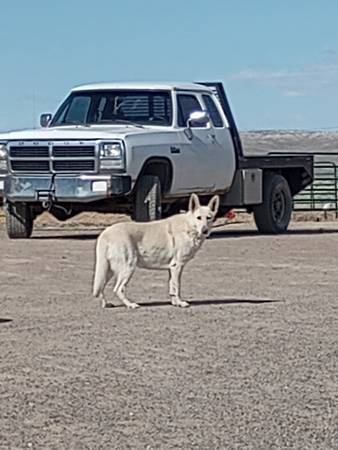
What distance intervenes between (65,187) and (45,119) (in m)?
2.06

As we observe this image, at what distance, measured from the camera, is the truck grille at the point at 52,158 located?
66.4ft

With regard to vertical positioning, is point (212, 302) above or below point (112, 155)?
below

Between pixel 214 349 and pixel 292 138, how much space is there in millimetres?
84630

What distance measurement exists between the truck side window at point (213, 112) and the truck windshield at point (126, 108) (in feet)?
3.73

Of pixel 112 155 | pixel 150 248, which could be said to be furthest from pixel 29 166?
pixel 150 248

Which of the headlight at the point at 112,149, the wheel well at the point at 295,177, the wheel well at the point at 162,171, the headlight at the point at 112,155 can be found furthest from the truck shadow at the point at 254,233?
the headlight at the point at 112,149

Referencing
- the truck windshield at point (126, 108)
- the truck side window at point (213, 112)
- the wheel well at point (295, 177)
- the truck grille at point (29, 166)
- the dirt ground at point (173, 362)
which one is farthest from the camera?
the wheel well at point (295, 177)

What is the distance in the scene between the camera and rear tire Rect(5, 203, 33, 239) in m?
22.0

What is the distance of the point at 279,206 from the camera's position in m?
24.5

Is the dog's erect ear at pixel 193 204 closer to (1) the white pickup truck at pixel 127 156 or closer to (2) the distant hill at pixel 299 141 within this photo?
(1) the white pickup truck at pixel 127 156

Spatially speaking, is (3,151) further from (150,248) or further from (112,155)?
(150,248)

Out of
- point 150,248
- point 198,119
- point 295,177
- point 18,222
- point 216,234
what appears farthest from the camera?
point 295,177

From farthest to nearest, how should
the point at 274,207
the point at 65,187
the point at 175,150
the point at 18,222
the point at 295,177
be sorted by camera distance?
the point at 295,177
the point at 274,207
the point at 18,222
the point at 175,150
the point at 65,187

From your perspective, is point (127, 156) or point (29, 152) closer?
point (127, 156)
